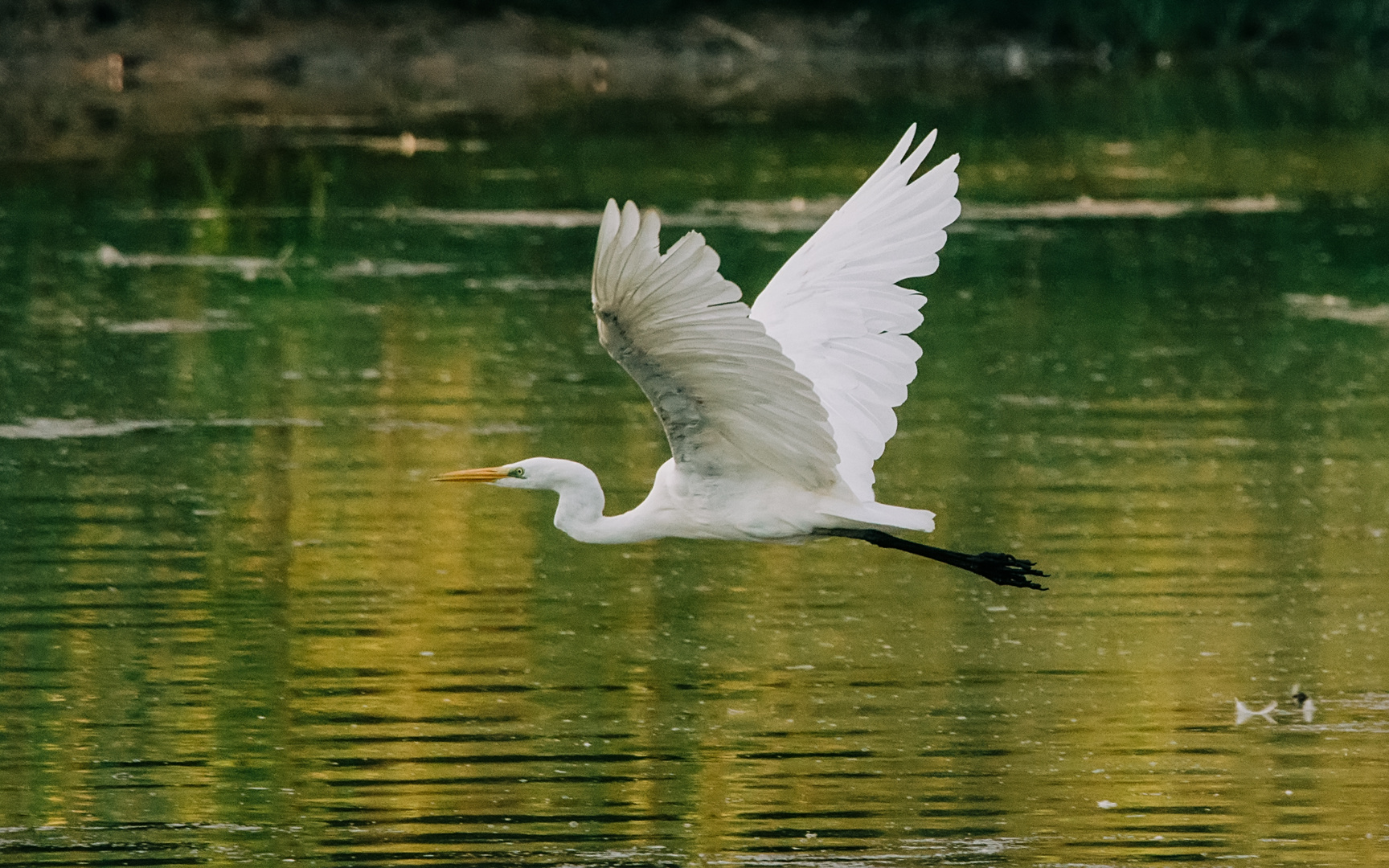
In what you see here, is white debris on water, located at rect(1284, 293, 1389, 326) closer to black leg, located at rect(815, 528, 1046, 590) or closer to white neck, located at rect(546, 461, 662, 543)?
black leg, located at rect(815, 528, 1046, 590)

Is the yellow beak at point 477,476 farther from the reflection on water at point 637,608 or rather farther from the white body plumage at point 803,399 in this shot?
the reflection on water at point 637,608

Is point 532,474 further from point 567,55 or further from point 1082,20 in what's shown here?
point 1082,20

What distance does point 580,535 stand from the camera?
8.31 metres

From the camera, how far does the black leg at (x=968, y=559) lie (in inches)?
325

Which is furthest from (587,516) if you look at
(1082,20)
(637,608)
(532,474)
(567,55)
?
(1082,20)

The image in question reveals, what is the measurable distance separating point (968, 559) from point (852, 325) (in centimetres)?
80

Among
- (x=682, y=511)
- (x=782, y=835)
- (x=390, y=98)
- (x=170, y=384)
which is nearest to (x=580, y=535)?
(x=682, y=511)

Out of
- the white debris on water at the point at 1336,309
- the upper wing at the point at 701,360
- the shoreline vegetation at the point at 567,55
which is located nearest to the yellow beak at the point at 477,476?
the upper wing at the point at 701,360

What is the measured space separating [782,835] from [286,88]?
27566mm

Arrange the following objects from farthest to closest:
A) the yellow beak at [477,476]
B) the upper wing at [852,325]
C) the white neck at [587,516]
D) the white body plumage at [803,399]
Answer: the upper wing at [852,325]
the white neck at [587,516]
the yellow beak at [477,476]
the white body plumage at [803,399]

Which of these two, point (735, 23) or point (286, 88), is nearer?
point (286, 88)

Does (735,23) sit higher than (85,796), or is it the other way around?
(735,23)

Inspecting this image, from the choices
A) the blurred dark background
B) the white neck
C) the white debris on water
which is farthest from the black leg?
the blurred dark background

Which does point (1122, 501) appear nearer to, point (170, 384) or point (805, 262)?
point (805, 262)
